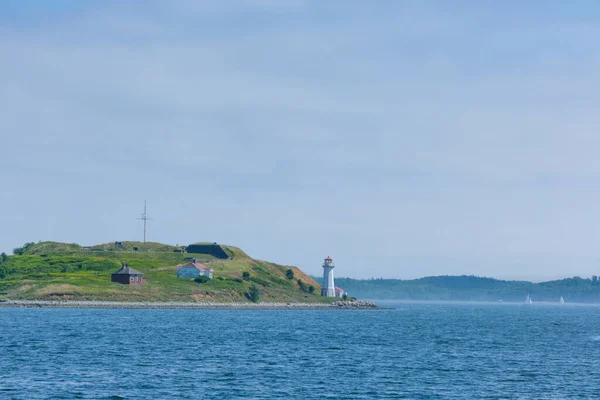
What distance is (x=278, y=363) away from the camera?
79.0 meters

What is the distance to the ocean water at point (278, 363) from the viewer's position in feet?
202

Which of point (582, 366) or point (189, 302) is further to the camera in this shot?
point (189, 302)

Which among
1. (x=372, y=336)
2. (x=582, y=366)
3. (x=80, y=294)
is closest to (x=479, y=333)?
(x=372, y=336)

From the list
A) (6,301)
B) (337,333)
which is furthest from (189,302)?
(337,333)

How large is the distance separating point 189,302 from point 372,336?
288ft

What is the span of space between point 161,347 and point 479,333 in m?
61.7

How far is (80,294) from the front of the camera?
186250 millimetres

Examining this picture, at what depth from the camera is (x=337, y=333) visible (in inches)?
4872

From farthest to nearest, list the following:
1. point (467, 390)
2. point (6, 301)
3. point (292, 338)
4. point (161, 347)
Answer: point (6, 301) < point (292, 338) < point (161, 347) < point (467, 390)

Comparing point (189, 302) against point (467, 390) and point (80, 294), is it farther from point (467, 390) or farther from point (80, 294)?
point (467, 390)

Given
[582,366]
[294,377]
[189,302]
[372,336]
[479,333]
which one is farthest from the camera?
[189,302]

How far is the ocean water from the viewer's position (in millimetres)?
61656

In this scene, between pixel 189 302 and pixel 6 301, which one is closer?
pixel 6 301

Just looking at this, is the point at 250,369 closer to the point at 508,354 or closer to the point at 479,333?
the point at 508,354
